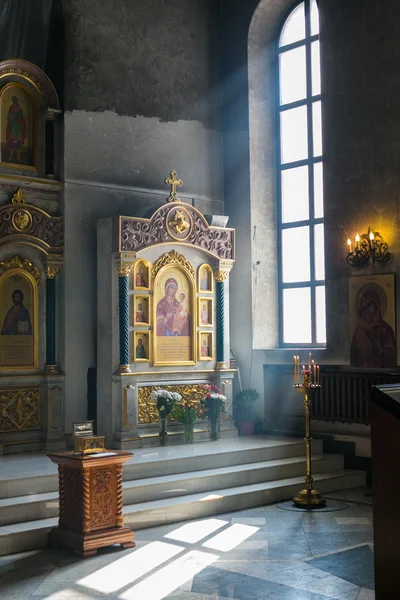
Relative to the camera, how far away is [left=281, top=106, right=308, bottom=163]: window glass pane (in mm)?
12727

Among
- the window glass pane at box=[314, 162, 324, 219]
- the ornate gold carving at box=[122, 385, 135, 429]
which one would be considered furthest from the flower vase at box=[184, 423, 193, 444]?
the window glass pane at box=[314, 162, 324, 219]

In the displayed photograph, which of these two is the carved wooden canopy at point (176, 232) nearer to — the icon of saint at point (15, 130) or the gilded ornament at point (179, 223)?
the gilded ornament at point (179, 223)

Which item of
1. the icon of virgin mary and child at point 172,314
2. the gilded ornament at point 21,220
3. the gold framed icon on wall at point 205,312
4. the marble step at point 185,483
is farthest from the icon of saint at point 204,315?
the gilded ornament at point 21,220

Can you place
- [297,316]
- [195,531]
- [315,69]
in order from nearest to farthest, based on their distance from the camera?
[195,531] < [315,69] < [297,316]

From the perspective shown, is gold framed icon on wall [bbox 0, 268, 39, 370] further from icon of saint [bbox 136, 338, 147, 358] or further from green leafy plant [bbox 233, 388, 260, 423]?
green leafy plant [bbox 233, 388, 260, 423]

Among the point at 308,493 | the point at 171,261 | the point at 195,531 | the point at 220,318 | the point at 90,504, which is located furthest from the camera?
the point at 220,318

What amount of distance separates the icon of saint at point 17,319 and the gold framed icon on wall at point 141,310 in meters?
1.42

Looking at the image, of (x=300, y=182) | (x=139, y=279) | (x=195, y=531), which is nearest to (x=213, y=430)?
(x=139, y=279)

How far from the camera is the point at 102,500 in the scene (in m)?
7.29

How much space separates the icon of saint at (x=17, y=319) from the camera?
10.5 m

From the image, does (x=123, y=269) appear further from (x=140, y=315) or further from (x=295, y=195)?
(x=295, y=195)

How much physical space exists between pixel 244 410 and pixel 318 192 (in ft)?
11.6

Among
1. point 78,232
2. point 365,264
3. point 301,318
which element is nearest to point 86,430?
point 78,232

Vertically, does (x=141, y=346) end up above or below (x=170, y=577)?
above
